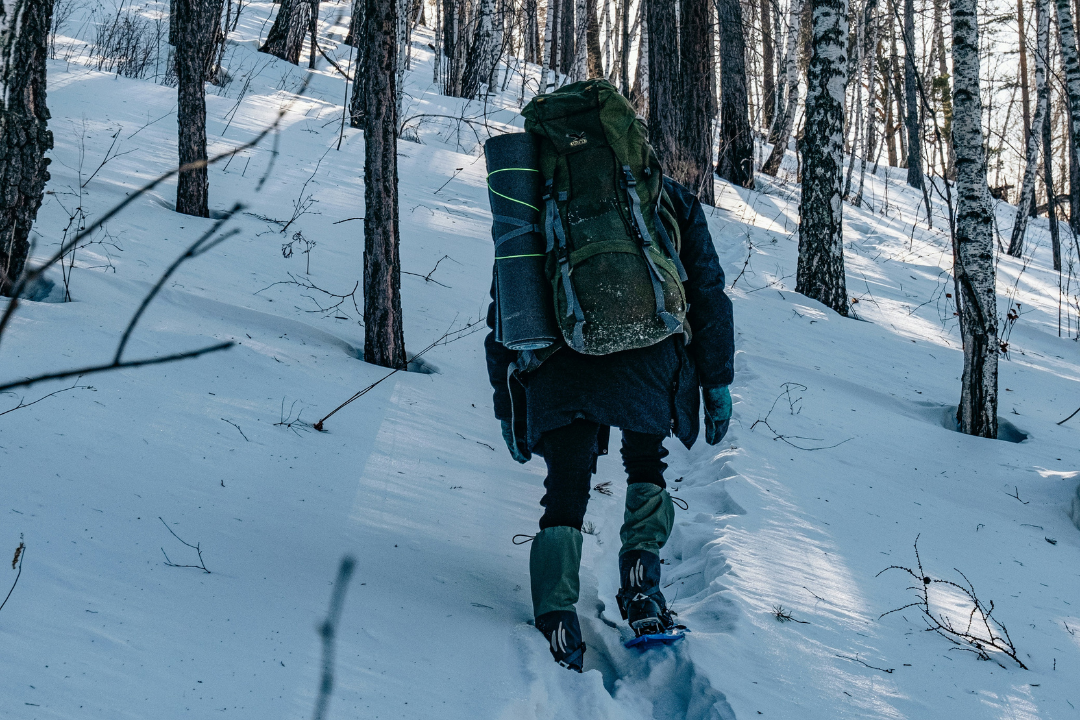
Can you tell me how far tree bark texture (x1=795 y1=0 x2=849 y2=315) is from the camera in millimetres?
6441

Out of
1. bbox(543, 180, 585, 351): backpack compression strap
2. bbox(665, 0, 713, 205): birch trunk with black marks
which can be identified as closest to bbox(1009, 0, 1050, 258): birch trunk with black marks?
bbox(665, 0, 713, 205): birch trunk with black marks

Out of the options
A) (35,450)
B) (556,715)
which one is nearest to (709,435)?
(556,715)

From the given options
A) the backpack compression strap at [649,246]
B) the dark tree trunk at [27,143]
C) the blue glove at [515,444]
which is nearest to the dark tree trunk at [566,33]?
the dark tree trunk at [27,143]

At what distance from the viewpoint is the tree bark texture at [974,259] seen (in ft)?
14.6

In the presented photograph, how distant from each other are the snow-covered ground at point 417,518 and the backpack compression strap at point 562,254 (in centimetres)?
88

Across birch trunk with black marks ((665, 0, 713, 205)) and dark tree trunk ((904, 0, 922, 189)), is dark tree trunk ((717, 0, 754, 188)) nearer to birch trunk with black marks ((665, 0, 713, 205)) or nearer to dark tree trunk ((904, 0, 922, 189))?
birch trunk with black marks ((665, 0, 713, 205))

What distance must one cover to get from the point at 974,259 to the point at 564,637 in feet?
12.1

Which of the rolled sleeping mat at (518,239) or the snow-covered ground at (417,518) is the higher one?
the rolled sleeping mat at (518,239)

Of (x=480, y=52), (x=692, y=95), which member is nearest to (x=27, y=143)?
(x=692, y=95)

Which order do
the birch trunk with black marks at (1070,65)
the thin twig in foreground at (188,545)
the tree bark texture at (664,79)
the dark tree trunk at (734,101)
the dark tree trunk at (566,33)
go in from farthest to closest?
the dark tree trunk at (566,33)
the dark tree trunk at (734,101)
the tree bark texture at (664,79)
the birch trunk with black marks at (1070,65)
the thin twig in foreground at (188,545)

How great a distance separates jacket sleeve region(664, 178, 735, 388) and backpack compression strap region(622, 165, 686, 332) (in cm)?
12

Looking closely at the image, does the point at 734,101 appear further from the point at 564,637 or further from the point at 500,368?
the point at 564,637

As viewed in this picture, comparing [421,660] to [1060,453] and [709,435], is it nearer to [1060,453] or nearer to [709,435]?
[709,435]

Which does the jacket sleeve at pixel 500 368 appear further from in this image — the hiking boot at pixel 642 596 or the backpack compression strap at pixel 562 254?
the hiking boot at pixel 642 596
